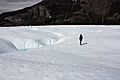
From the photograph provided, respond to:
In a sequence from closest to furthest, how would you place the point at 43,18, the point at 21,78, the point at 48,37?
1. the point at 21,78
2. the point at 48,37
3. the point at 43,18

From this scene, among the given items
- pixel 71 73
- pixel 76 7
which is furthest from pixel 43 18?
pixel 71 73

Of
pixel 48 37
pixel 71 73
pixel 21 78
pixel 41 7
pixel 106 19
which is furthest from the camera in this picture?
pixel 41 7

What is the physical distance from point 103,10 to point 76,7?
7.00 metres

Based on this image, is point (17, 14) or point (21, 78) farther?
point (17, 14)

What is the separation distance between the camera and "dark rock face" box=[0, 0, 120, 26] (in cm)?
5606

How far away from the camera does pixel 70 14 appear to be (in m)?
61.2

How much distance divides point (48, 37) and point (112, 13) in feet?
101

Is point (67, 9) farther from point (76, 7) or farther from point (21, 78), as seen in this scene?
point (21, 78)

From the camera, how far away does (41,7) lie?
62.9 metres

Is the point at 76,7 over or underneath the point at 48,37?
over

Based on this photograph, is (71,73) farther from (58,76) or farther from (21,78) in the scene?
(21,78)

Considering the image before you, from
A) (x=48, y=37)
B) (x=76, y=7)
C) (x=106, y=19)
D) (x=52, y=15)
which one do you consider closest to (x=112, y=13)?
(x=106, y=19)

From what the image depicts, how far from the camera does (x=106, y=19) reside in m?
55.3

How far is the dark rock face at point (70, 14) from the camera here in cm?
5606
